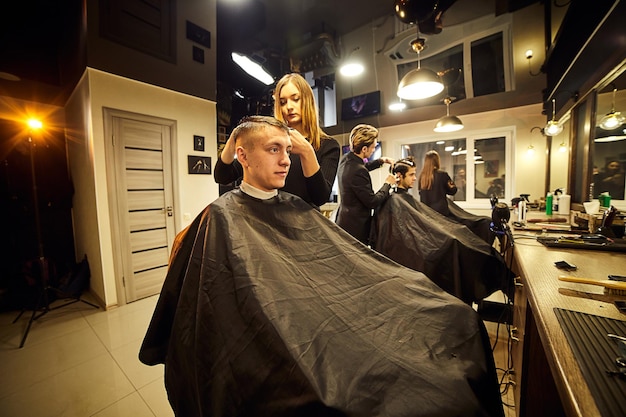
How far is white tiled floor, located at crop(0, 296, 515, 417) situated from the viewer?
1.52 meters

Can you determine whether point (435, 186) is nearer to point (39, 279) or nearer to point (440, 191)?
point (440, 191)

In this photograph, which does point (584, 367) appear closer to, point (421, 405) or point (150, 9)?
point (421, 405)

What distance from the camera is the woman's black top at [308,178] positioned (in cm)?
116

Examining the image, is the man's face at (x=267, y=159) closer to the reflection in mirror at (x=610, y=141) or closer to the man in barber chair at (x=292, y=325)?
the man in barber chair at (x=292, y=325)

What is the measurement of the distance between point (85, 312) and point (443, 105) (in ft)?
19.8

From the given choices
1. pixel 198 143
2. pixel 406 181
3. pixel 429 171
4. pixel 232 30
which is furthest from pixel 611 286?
pixel 232 30

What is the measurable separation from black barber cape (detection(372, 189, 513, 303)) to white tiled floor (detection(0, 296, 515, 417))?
573 mm

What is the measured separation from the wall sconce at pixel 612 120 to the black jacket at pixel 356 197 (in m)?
2.13

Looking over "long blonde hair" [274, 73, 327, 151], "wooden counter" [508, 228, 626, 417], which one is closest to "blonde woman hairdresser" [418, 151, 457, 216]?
"wooden counter" [508, 228, 626, 417]

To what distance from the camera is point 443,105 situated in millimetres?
4941

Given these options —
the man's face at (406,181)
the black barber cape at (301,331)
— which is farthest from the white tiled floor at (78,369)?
the man's face at (406,181)

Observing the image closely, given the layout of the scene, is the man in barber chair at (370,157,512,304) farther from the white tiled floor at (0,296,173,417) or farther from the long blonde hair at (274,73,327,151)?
the white tiled floor at (0,296,173,417)

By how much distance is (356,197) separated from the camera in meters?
1.91

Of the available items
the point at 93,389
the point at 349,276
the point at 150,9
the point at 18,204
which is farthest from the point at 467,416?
the point at 18,204
